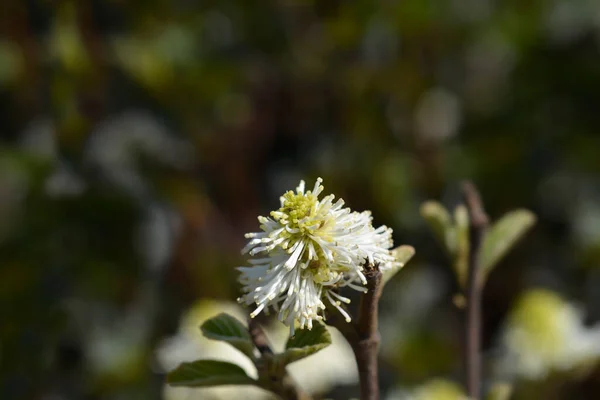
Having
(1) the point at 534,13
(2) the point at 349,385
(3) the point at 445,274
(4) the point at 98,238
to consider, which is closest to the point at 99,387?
(4) the point at 98,238

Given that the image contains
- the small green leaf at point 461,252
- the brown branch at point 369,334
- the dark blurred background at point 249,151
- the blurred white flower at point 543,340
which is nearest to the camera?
the brown branch at point 369,334

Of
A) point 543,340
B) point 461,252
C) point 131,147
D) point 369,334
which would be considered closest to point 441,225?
point 461,252

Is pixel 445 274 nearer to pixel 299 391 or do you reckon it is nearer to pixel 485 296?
pixel 485 296

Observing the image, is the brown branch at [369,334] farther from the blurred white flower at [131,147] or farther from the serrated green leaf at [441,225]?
the blurred white flower at [131,147]

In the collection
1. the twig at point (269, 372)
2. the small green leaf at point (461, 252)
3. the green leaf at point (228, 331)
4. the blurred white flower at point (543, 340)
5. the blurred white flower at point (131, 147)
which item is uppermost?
the blurred white flower at point (131, 147)

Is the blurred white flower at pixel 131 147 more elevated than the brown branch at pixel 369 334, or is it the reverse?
the blurred white flower at pixel 131 147

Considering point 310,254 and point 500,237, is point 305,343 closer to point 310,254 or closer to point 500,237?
point 310,254

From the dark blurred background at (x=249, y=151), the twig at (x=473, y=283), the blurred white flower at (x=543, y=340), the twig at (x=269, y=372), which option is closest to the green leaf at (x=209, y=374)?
the twig at (x=269, y=372)

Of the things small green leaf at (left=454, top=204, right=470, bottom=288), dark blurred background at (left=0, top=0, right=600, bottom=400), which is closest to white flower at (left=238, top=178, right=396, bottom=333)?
small green leaf at (left=454, top=204, right=470, bottom=288)
